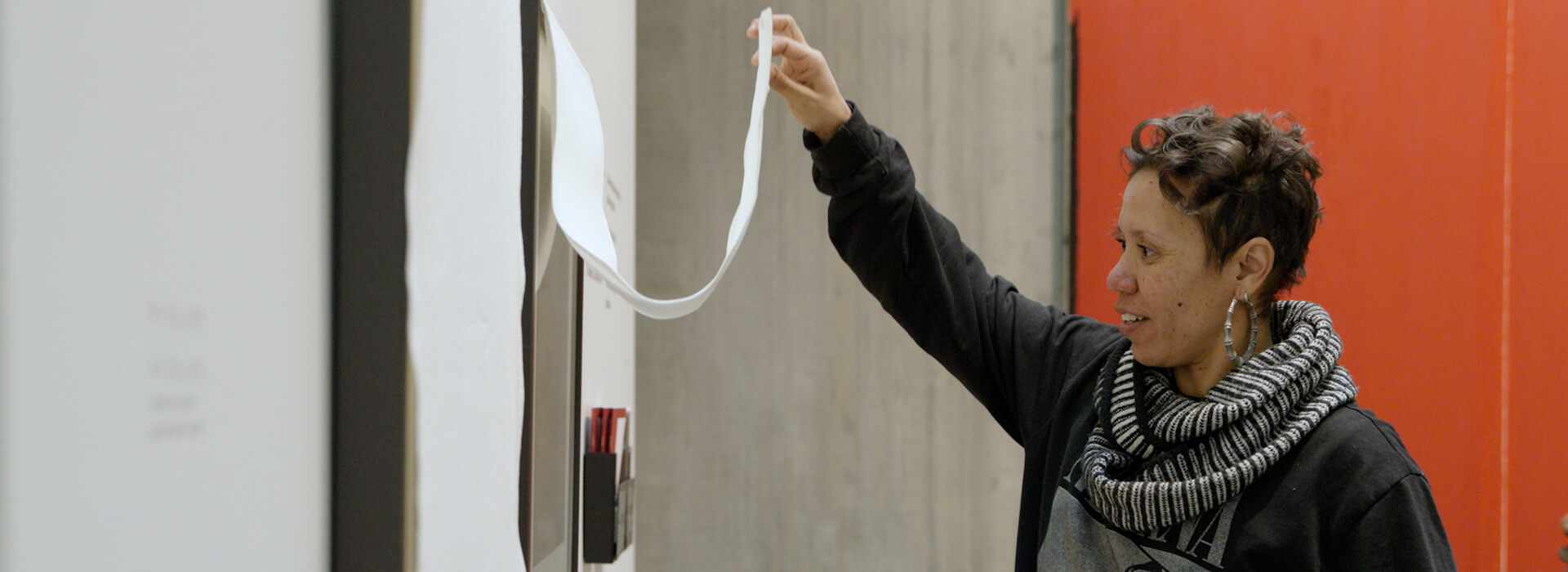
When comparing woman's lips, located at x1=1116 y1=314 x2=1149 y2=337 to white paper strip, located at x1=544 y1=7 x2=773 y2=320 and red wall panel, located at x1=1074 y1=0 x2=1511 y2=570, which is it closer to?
white paper strip, located at x1=544 y1=7 x2=773 y2=320

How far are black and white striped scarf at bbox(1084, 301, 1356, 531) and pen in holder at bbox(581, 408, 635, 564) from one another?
0.58m

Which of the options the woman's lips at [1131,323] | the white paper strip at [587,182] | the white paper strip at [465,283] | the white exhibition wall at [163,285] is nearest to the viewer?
the white exhibition wall at [163,285]

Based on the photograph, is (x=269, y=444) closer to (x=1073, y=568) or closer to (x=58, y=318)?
(x=58, y=318)

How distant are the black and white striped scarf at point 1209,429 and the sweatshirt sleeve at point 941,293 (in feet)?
0.45

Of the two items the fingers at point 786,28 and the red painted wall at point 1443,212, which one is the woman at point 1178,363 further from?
the red painted wall at point 1443,212

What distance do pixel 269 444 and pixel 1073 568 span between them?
3.50 feet

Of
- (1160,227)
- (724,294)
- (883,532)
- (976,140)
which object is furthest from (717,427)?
(1160,227)

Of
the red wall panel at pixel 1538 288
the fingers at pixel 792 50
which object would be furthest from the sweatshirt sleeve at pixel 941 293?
the red wall panel at pixel 1538 288

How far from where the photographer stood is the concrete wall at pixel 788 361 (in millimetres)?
2418

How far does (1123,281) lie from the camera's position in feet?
4.05

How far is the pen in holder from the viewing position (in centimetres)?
115

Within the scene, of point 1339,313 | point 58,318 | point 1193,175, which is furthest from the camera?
point 1339,313

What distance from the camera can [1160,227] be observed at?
1.20 meters

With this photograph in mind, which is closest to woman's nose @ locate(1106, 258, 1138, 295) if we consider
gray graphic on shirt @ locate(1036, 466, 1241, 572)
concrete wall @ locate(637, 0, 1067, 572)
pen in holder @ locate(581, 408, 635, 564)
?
gray graphic on shirt @ locate(1036, 466, 1241, 572)
